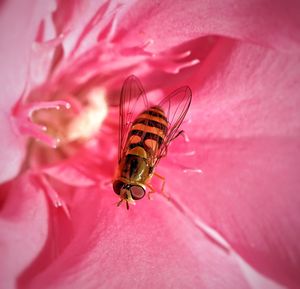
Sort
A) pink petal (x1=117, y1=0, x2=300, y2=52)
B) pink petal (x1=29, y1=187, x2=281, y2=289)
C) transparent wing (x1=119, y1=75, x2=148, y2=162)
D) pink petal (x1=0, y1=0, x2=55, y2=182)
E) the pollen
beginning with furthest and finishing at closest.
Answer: the pollen → transparent wing (x1=119, y1=75, x2=148, y2=162) → pink petal (x1=117, y1=0, x2=300, y2=52) → pink petal (x1=29, y1=187, x2=281, y2=289) → pink petal (x1=0, y1=0, x2=55, y2=182)

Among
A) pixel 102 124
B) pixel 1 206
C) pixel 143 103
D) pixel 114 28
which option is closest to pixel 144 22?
pixel 114 28

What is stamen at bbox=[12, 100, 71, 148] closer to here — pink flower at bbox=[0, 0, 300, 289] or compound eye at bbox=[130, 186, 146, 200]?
pink flower at bbox=[0, 0, 300, 289]

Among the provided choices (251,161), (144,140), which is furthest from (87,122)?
(251,161)

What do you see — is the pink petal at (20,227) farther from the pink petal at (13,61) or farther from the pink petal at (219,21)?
the pink petal at (219,21)

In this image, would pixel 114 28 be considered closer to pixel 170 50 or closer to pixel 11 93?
pixel 170 50

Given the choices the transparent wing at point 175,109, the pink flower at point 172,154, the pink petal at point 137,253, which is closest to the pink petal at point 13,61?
the pink flower at point 172,154

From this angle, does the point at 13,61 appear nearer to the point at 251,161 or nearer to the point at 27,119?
the point at 27,119

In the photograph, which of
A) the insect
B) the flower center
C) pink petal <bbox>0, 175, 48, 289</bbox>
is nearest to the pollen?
the flower center
